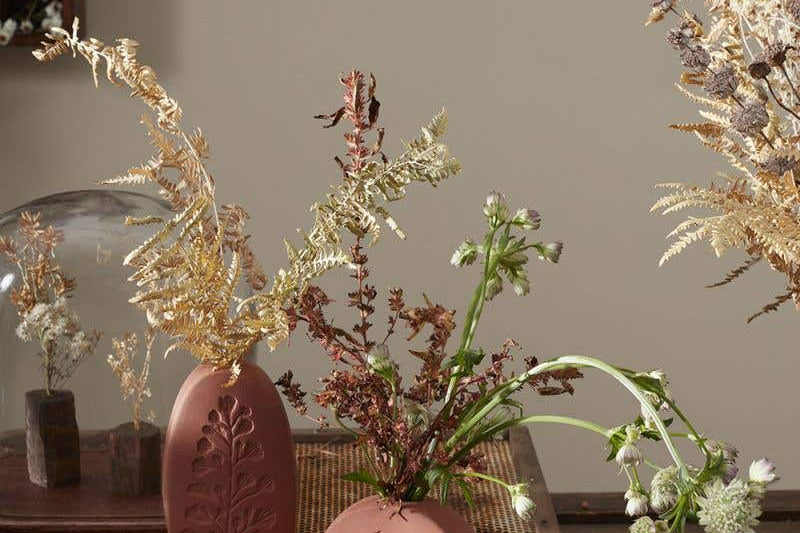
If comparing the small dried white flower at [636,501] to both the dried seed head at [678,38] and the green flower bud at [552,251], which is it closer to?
the green flower bud at [552,251]

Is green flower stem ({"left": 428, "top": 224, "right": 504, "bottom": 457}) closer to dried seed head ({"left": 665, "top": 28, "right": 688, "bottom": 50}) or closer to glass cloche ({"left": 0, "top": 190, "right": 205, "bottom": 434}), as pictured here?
dried seed head ({"left": 665, "top": 28, "right": 688, "bottom": 50})

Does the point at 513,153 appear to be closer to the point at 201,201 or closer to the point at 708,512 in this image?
the point at 201,201

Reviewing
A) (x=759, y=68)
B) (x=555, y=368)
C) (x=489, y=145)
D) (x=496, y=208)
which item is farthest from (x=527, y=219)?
(x=489, y=145)

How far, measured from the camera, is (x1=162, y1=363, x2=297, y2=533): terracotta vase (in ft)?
3.41

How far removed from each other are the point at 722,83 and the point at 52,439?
0.80m

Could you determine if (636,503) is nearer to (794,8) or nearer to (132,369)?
(794,8)

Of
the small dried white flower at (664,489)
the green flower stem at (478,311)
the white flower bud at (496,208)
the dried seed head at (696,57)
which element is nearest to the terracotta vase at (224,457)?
the green flower stem at (478,311)

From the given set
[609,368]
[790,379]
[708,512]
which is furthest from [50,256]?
[790,379]

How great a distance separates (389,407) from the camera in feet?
3.16

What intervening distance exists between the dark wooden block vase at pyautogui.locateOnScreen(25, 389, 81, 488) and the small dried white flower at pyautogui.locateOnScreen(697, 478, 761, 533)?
72cm

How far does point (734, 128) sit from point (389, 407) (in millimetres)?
390

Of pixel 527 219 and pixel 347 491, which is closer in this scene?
pixel 527 219

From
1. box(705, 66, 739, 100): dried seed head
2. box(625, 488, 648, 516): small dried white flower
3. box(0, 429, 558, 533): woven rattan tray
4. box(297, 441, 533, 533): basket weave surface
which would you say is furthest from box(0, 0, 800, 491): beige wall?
box(625, 488, 648, 516): small dried white flower

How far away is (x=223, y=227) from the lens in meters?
1.04
